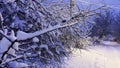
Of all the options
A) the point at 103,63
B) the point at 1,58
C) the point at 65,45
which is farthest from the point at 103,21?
the point at 1,58

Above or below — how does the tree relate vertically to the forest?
below

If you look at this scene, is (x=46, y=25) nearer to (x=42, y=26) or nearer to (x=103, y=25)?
(x=42, y=26)

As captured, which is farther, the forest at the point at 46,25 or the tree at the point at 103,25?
the tree at the point at 103,25

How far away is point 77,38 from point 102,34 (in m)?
18.6

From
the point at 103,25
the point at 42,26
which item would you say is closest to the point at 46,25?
the point at 42,26

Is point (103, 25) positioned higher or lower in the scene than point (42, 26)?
lower

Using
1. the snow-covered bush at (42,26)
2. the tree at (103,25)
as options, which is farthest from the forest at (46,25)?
the tree at (103,25)

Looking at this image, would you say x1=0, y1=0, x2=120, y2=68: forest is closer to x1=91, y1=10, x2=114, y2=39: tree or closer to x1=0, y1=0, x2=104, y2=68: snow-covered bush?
x1=0, y1=0, x2=104, y2=68: snow-covered bush

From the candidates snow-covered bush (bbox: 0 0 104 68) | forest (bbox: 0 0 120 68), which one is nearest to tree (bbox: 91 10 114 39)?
forest (bbox: 0 0 120 68)

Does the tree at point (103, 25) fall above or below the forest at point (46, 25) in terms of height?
below

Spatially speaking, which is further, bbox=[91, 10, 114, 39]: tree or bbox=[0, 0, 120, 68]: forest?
bbox=[91, 10, 114, 39]: tree

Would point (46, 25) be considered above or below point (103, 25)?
above

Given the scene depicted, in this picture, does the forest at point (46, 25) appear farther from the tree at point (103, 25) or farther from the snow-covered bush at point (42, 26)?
the tree at point (103, 25)

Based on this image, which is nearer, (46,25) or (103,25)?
(46,25)
